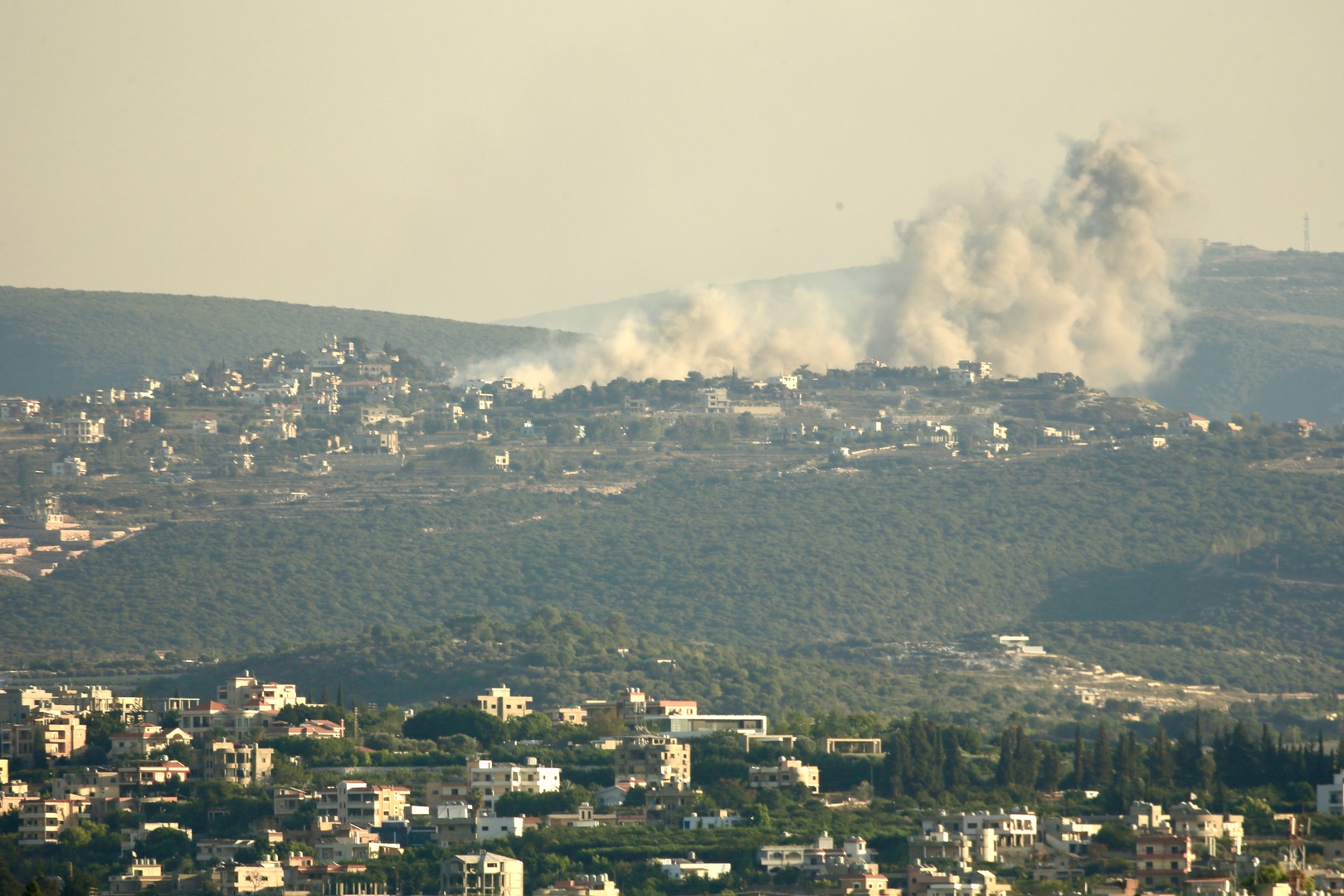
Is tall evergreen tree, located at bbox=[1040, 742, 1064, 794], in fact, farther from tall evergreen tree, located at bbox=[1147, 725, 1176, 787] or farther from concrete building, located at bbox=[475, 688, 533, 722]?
concrete building, located at bbox=[475, 688, 533, 722]

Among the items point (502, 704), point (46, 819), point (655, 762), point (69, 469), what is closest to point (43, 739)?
point (46, 819)

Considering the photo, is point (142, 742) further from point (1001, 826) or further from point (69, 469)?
point (69, 469)

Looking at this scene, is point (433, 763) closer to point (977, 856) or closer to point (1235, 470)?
point (977, 856)

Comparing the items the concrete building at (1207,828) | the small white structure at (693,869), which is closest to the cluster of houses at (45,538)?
the small white structure at (693,869)

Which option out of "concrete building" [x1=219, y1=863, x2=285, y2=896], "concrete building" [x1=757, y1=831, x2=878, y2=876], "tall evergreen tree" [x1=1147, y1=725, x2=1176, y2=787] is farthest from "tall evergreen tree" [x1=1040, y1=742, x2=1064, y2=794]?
"concrete building" [x1=219, y1=863, x2=285, y2=896]

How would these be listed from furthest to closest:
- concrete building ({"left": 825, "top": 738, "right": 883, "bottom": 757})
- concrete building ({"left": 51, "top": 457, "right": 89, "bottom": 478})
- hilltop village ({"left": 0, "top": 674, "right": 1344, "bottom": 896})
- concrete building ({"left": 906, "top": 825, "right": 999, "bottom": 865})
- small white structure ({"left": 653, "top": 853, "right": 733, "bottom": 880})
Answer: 1. concrete building ({"left": 51, "top": 457, "right": 89, "bottom": 478})
2. concrete building ({"left": 825, "top": 738, "right": 883, "bottom": 757})
3. concrete building ({"left": 906, "top": 825, "right": 999, "bottom": 865})
4. small white structure ({"left": 653, "top": 853, "right": 733, "bottom": 880})
5. hilltop village ({"left": 0, "top": 674, "right": 1344, "bottom": 896})
